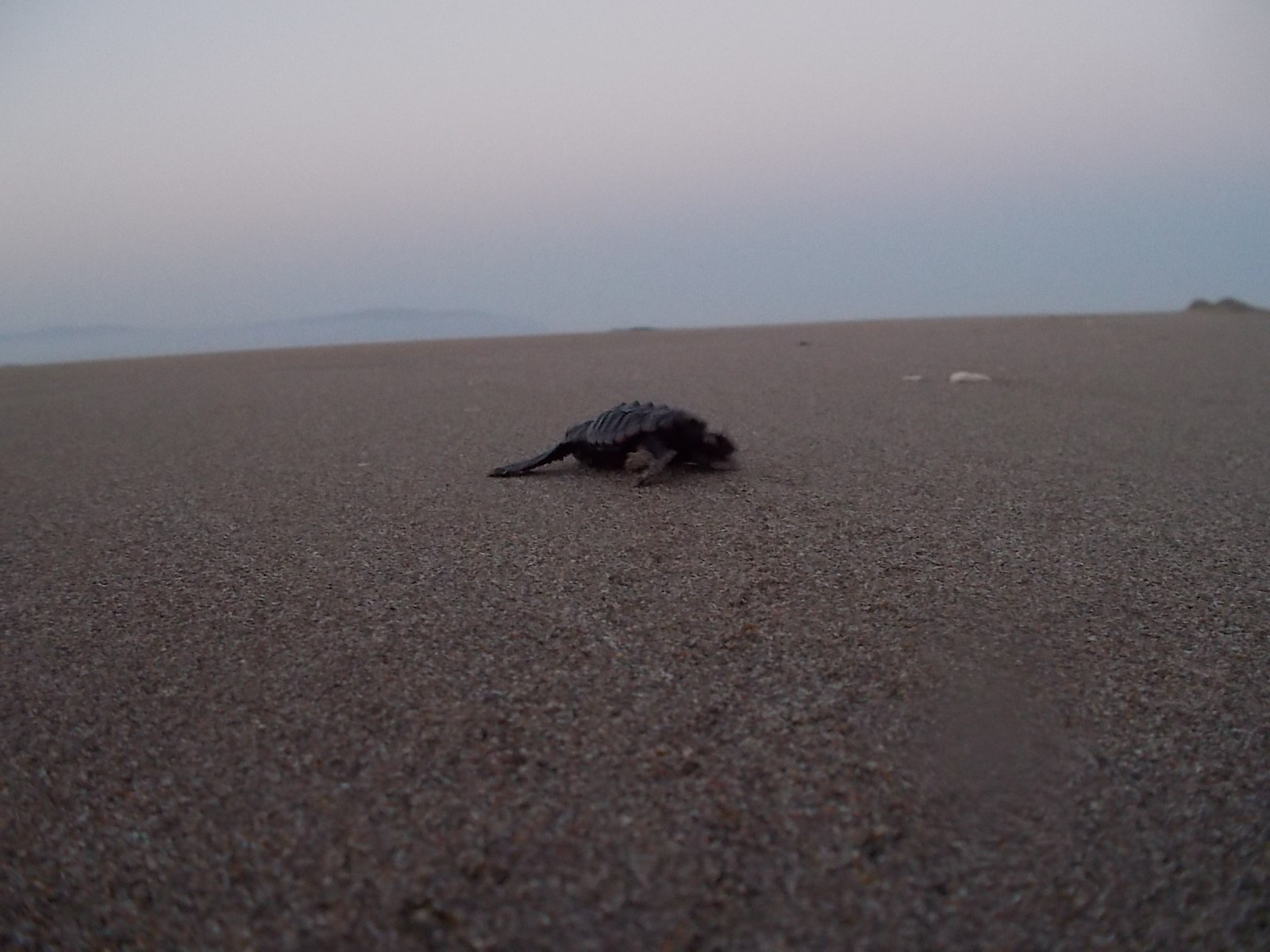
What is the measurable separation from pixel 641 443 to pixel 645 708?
146cm

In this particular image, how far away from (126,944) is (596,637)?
806mm

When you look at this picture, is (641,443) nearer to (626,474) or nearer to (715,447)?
(626,474)

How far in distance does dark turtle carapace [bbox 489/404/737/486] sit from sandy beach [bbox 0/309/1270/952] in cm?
8

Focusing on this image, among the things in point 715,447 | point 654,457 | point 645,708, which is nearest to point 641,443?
point 654,457

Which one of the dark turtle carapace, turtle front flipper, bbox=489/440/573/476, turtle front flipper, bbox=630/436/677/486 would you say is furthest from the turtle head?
turtle front flipper, bbox=489/440/573/476

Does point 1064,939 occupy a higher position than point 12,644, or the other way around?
point 12,644

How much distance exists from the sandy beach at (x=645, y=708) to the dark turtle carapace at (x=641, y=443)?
0.08 metres

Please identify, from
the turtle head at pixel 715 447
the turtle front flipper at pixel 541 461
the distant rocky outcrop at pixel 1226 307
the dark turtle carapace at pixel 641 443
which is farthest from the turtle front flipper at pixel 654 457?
the distant rocky outcrop at pixel 1226 307

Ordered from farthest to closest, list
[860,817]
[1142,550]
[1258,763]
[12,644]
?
[1142,550]
[12,644]
[1258,763]
[860,817]

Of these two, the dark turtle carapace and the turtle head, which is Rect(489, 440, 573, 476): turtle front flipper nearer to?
the dark turtle carapace

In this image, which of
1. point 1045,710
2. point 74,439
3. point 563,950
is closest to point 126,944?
point 563,950

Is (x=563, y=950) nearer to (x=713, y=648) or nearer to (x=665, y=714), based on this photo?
(x=665, y=714)

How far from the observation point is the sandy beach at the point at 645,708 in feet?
3.28

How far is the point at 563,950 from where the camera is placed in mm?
929
